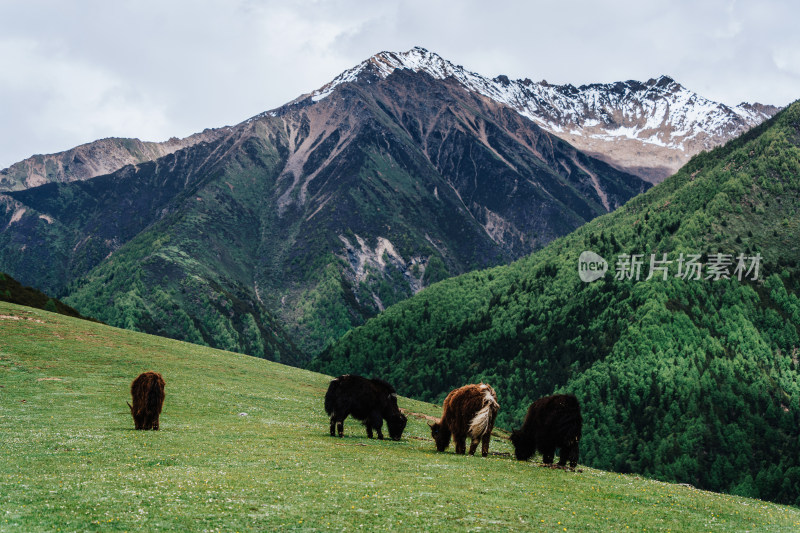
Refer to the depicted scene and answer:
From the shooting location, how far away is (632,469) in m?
182

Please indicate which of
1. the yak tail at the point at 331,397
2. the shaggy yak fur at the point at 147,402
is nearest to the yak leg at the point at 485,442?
the yak tail at the point at 331,397

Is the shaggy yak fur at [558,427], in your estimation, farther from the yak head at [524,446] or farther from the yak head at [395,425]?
the yak head at [395,425]

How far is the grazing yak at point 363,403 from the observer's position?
1494 inches

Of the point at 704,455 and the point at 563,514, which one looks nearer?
the point at 563,514

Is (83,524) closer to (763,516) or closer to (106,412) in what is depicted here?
(763,516)

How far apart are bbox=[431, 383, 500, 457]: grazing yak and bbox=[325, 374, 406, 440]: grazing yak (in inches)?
210

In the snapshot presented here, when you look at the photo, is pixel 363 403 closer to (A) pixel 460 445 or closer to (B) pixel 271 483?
(A) pixel 460 445

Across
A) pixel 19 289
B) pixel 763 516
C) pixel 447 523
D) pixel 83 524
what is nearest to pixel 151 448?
pixel 83 524

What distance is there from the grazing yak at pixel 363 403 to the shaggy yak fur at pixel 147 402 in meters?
9.77

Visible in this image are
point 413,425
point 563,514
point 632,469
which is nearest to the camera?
point 563,514

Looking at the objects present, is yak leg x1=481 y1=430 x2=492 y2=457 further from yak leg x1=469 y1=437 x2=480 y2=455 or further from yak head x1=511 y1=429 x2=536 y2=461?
yak head x1=511 y1=429 x2=536 y2=461

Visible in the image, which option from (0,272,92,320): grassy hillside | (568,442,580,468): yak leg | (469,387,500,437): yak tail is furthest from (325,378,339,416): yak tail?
(0,272,92,320): grassy hillside

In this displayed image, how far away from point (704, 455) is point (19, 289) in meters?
178

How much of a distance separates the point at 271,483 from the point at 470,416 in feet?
44.7
